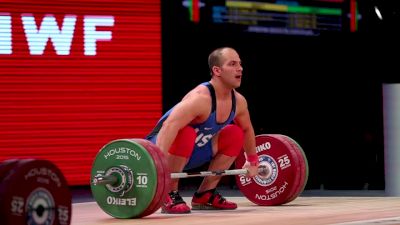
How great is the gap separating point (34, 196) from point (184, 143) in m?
1.85

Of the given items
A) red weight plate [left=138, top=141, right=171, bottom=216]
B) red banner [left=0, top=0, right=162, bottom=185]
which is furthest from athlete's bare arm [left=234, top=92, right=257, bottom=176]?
red banner [left=0, top=0, right=162, bottom=185]

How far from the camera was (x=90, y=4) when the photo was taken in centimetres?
850

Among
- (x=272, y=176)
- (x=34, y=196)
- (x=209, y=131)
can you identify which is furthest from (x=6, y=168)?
(x=272, y=176)

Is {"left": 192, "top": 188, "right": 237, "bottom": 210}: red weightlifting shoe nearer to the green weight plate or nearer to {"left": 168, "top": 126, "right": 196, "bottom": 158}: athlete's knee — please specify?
{"left": 168, "top": 126, "right": 196, "bottom": 158}: athlete's knee

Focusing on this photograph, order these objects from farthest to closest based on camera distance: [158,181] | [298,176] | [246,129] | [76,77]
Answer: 1. [76,77]
2. [298,176]
3. [246,129]
4. [158,181]

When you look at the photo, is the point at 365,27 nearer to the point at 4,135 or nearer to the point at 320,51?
the point at 320,51

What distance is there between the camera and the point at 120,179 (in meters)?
4.88

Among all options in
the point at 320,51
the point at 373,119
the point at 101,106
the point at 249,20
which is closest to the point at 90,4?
the point at 101,106

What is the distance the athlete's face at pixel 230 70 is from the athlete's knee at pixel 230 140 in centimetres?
29

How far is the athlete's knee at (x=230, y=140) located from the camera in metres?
5.46

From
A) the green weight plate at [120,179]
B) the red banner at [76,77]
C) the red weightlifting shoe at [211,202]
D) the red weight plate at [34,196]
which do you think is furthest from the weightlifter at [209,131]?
the red banner at [76,77]

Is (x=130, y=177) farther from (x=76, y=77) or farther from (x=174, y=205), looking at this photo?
(x=76, y=77)

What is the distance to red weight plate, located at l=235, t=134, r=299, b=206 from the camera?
5.82 meters

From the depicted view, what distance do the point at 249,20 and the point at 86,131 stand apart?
6.76 ft
